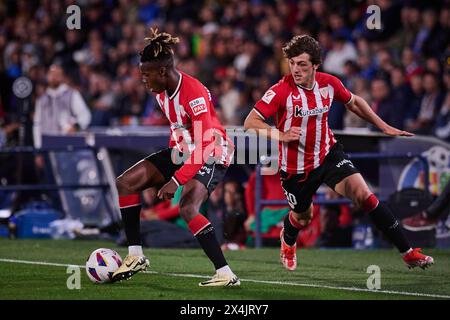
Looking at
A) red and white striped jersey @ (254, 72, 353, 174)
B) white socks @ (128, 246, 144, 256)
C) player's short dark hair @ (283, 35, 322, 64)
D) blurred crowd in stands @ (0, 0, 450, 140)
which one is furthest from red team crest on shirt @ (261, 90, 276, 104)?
blurred crowd in stands @ (0, 0, 450, 140)

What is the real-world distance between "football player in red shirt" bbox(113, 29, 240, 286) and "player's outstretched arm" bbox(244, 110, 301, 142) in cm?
28

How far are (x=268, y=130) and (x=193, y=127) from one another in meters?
0.64

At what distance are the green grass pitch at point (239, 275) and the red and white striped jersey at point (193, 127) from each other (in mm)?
982

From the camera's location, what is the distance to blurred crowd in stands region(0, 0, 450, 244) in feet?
48.0

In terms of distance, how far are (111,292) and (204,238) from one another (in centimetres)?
84

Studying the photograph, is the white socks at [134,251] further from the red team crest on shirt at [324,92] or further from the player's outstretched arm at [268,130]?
the red team crest on shirt at [324,92]

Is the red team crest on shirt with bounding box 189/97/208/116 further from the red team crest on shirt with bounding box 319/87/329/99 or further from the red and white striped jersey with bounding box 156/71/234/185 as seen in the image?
the red team crest on shirt with bounding box 319/87/329/99

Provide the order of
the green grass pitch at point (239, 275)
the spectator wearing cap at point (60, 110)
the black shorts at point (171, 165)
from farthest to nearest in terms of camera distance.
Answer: the spectator wearing cap at point (60, 110)
the black shorts at point (171, 165)
the green grass pitch at point (239, 275)

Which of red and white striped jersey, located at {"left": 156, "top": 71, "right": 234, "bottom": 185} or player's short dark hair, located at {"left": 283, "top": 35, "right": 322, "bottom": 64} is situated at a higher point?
player's short dark hair, located at {"left": 283, "top": 35, "right": 322, "bottom": 64}

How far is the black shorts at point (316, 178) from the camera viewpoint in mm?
8805

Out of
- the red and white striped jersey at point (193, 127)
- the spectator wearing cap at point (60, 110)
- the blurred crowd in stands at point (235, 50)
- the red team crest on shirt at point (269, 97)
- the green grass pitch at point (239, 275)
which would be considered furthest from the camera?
the spectator wearing cap at point (60, 110)

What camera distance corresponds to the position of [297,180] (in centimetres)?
904

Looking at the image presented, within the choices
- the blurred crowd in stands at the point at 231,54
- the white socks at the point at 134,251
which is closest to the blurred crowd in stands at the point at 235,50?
the blurred crowd in stands at the point at 231,54

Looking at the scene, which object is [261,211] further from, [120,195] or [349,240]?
[120,195]
